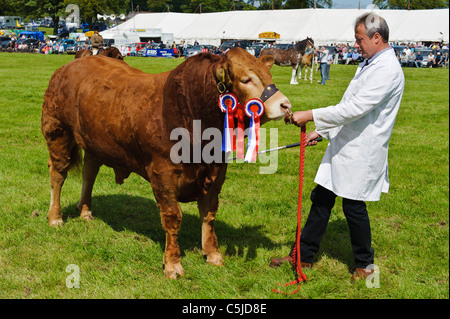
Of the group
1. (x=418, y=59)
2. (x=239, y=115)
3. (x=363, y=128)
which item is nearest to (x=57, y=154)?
(x=239, y=115)

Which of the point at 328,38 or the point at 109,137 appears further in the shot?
the point at 328,38

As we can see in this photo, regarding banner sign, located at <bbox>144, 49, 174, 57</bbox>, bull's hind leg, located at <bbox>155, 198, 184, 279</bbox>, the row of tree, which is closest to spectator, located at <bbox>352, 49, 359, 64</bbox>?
banner sign, located at <bbox>144, 49, 174, 57</bbox>

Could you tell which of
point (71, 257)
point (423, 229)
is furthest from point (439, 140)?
point (71, 257)

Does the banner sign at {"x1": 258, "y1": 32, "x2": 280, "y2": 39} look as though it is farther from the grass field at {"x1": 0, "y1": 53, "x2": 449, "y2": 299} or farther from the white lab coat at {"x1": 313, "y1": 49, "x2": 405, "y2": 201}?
the white lab coat at {"x1": 313, "y1": 49, "x2": 405, "y2": 201}

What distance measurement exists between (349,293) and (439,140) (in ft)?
24.2

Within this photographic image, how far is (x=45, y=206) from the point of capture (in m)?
6.12

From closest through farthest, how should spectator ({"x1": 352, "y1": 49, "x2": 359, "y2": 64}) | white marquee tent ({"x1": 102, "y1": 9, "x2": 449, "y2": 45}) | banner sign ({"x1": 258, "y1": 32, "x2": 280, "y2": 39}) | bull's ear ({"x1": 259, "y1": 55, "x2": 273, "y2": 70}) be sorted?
bull's ear ({"x1": 259, "y1": 55, "x2": 273, "y2": 70}) → spectator ({"x1": 352, "y1": 49, "x2": 359, "y2": 64}) → white marquee tent ({"x1": 102, "y1": 9, "x2": 449, "y2": 45}) → banner sign ({"x1": 258, "y1": 32, "x2": 280, "y2": 39})

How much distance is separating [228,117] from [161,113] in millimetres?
699

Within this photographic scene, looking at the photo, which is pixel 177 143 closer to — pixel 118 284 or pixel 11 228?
pixel 118 284

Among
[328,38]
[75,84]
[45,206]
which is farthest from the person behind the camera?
[328,38]

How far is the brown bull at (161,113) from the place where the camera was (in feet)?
11.9

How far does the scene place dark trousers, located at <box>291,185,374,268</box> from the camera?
411cm

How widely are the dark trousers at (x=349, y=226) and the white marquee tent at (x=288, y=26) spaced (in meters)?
44.1

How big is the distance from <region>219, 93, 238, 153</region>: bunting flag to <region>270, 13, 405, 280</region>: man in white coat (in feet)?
1.77
